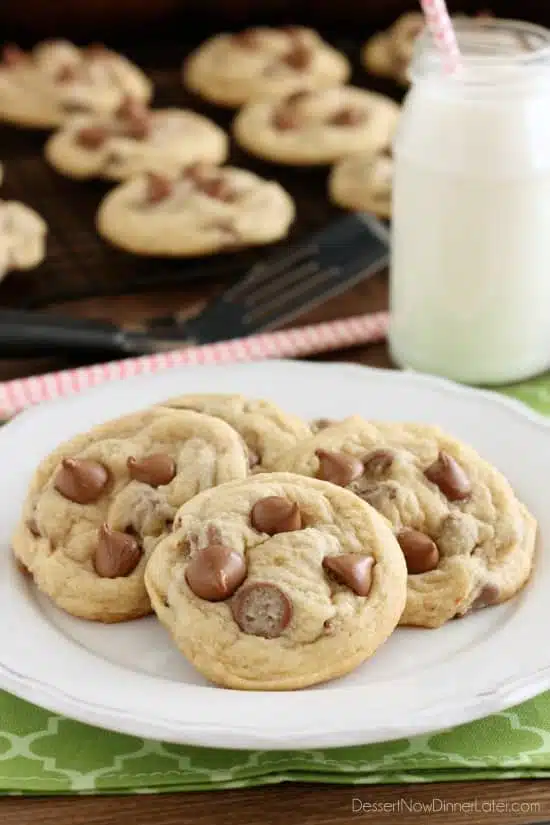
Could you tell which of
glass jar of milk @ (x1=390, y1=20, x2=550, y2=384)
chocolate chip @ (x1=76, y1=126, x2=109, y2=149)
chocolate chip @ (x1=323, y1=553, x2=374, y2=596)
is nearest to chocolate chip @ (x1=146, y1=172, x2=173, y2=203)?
chocolate chip @ (x1=76, y1=126, x2=109, y2=149)

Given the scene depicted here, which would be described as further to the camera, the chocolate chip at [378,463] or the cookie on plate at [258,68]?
the cookie on plate at [258,68]

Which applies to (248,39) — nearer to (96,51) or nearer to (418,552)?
(96,51)

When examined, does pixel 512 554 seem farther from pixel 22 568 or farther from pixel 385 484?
pixel 22 568

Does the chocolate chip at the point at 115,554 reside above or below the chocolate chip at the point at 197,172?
above

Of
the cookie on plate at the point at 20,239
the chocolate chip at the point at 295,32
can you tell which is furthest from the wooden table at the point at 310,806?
the chocolate chip at the point at 295,32

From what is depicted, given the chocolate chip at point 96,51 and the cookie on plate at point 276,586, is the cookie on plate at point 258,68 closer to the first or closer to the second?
the chocolate chip at point 96,51

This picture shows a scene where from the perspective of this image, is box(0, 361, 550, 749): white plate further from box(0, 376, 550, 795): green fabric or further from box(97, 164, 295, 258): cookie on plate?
box(97, 164, 295, 258): cookie on plate

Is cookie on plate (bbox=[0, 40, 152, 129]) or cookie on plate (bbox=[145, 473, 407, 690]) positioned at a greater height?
cookie on plate (bbox=[145, 473, 407, 690])
